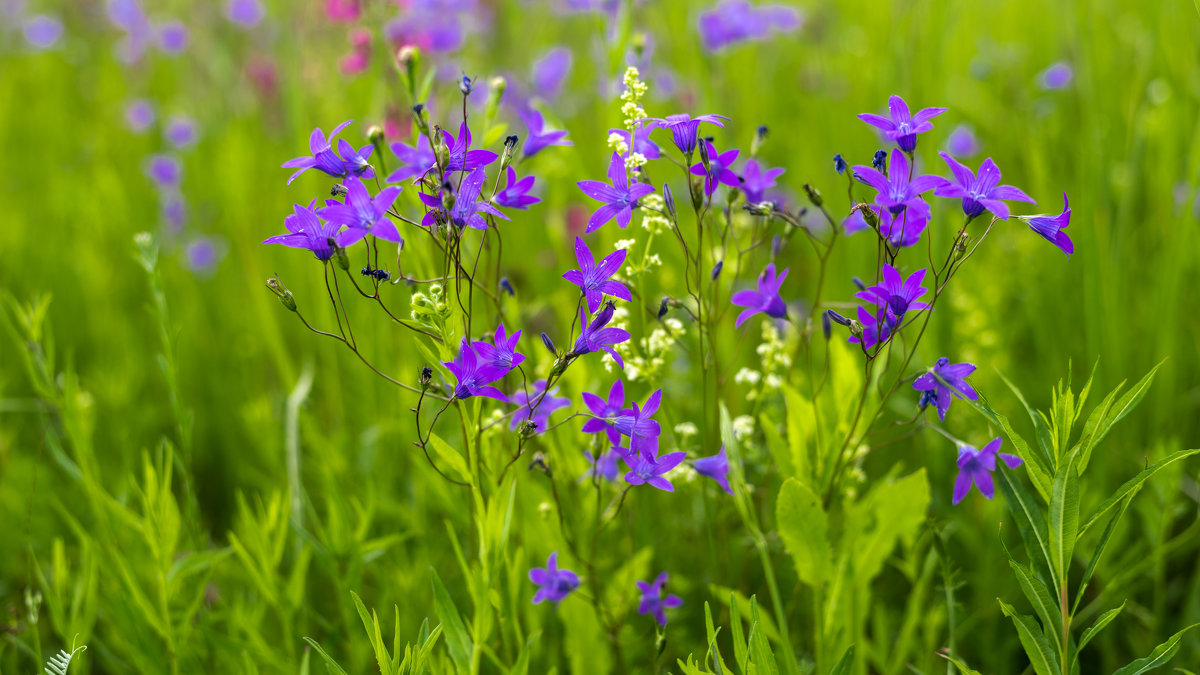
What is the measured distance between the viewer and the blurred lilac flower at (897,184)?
1.33 meters

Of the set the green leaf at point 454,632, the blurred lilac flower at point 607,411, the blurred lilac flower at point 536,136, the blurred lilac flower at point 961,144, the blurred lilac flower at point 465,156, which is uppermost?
the blurred lilac flower at point 961,144

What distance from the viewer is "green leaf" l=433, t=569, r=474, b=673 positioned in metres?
1.48

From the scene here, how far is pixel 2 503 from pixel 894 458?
2.62 m

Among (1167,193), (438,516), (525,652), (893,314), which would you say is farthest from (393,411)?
(1167,193)

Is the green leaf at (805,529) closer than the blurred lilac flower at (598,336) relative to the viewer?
No

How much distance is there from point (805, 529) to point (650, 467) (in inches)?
13.0

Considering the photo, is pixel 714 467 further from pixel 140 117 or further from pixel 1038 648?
pixel 140 117

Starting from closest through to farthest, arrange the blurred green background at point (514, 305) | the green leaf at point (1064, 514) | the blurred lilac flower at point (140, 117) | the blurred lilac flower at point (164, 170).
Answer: the green leaf at point (1064, 514), the blurred green background at point (514, 305), the blurred lilac flower at point (164, 170), the blurred lilac flower at point (140, 117)

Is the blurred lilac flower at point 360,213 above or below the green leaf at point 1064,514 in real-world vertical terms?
above

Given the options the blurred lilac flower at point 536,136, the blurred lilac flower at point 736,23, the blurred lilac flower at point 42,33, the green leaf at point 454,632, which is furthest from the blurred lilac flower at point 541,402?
the blurred lilac flower at point 42,33

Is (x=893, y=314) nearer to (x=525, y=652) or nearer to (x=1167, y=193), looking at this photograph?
(x=525, y=652)

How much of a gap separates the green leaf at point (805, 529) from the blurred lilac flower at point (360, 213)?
797 millimetres

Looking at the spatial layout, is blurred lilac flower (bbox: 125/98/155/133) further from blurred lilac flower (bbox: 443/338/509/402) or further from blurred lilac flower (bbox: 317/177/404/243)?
blurred lilac flower (bbox: 443/338/509/402)

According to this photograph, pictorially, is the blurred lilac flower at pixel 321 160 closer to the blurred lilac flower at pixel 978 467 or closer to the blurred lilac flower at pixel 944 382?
the blurred lilac flower at pixel 944 382
